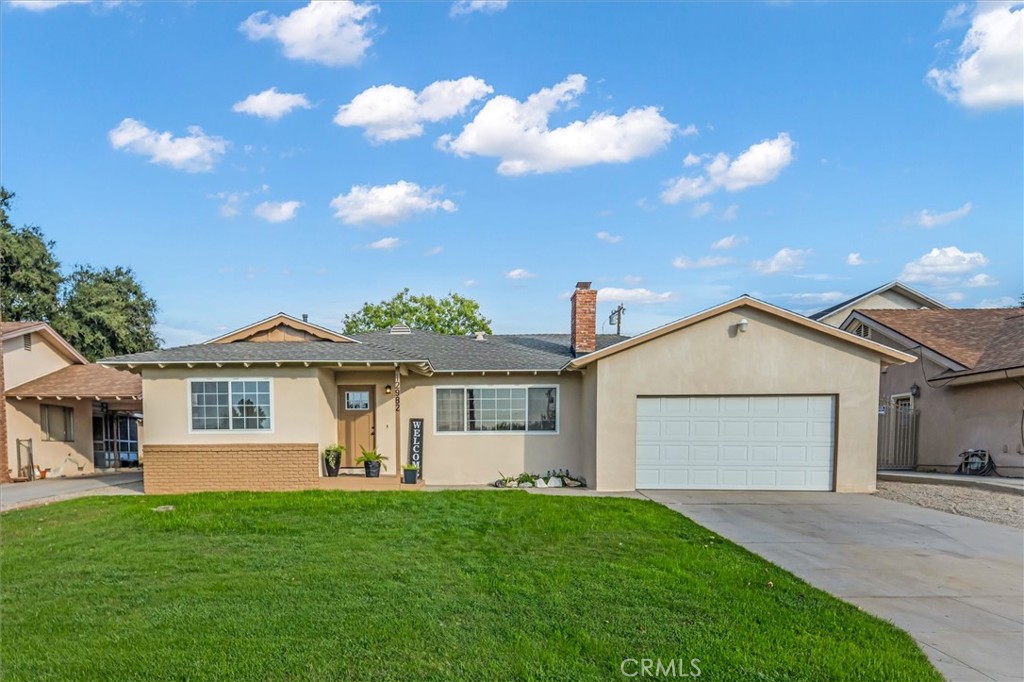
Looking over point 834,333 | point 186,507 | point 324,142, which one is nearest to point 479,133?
point 324,142

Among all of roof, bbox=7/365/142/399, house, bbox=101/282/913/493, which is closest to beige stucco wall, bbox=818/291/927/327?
house, bbox=101/282/913/493

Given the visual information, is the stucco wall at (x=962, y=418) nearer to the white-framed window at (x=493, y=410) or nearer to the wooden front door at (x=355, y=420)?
the white-framed window at (x=493, y=410)

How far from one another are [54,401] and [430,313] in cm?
2969

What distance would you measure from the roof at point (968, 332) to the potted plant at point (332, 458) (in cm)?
1530

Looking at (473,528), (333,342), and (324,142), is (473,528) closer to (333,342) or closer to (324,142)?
(333,342)

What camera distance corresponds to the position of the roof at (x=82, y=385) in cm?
1643

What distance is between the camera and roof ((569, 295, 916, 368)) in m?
11.6

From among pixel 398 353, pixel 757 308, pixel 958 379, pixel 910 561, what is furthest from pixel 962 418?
pixel 398 353

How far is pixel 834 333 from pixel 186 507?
1356cm

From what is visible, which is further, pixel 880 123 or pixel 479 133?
pixel 479 133

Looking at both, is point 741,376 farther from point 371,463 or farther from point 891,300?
point 891,300

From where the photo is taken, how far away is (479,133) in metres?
17.5

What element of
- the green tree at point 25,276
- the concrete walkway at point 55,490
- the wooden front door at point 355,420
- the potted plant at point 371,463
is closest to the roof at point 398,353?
the wooden front door at point 355,420

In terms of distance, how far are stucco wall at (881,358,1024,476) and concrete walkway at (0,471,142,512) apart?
1990cm
